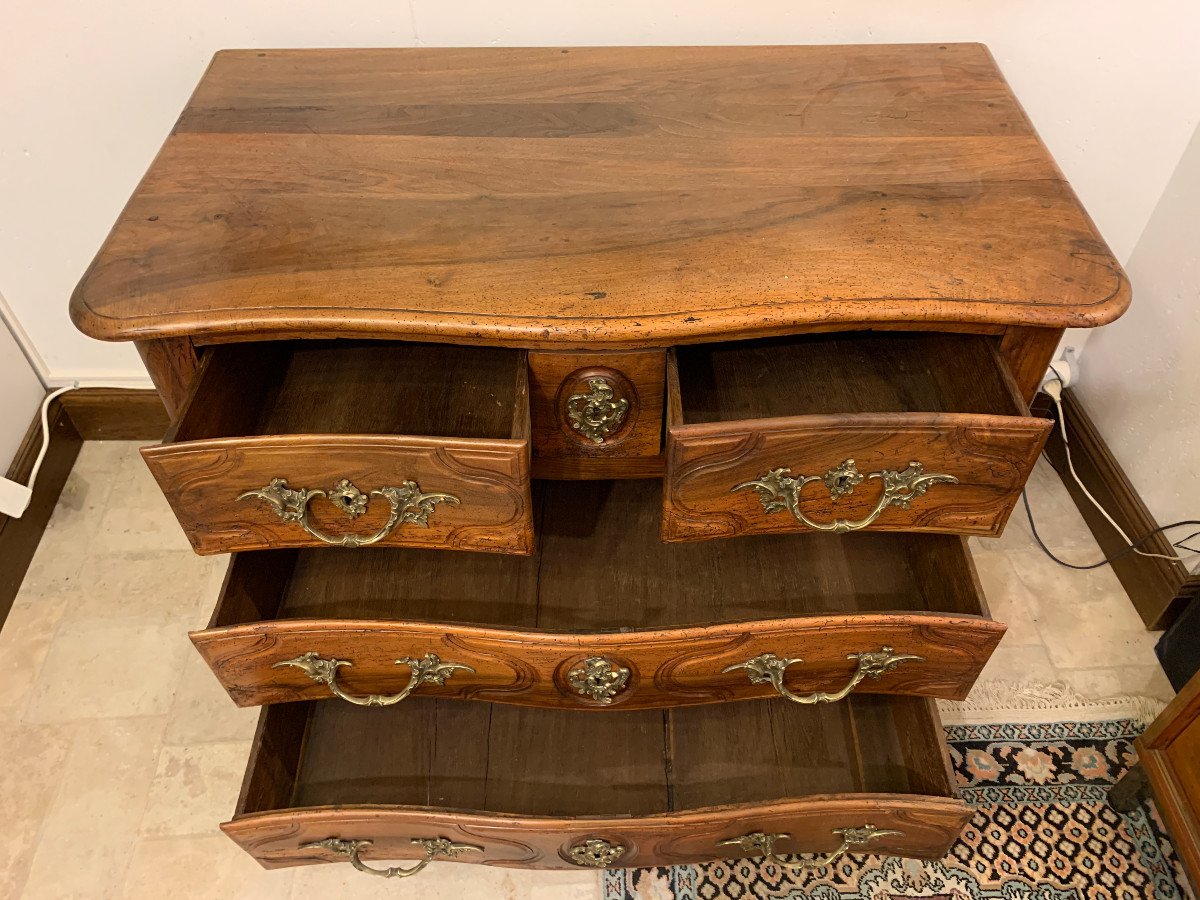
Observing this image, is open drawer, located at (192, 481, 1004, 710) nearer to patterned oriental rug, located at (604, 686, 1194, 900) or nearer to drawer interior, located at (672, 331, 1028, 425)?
drawer interior, located at (672, 331, 1028, 425)

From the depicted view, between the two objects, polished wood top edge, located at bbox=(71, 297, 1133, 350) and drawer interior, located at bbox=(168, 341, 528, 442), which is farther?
drawer interior, located at bbox=(168, 341, 528, 442)

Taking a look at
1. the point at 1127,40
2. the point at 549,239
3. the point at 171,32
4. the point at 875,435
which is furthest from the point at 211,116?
the point at 1127,40

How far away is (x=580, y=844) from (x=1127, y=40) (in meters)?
1.20

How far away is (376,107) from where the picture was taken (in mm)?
991

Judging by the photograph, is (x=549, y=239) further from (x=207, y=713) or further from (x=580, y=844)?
(x=207, y=713)

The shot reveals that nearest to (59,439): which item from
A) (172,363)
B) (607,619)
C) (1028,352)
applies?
(172,363)

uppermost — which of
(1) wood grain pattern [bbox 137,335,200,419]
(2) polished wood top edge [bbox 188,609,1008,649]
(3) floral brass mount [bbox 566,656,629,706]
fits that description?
(1) wood grain pattern [bbox 137,335,200,419]

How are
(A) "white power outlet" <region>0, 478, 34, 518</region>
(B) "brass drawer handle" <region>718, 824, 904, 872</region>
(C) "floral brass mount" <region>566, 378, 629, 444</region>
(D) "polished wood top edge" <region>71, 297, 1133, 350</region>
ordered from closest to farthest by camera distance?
(D) "polished wood top edge" <region>71, 297, 1133, 350</region>
(C) "floral brass mount" <region>566, 378, 629, 444</region>
(B) "brass drawer handle" <region>718, 824, 904, 872</region>
(A) "white power outlet" <region>0, 478, 34, 518</region>

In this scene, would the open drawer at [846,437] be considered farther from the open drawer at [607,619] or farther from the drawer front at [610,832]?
the drawer front at [610,832]

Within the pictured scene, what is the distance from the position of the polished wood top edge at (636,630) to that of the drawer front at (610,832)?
0.69ft

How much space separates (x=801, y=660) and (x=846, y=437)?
27cm

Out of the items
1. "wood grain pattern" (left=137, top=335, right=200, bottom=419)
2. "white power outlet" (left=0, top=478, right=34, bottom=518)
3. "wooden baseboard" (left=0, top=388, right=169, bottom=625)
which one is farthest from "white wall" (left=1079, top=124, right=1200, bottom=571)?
"white power outlet" (left=0, top=478, right=34, bottom=518)

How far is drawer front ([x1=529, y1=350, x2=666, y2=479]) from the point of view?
33.7 inches

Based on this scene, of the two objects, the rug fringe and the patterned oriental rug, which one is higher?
the rug fringe
